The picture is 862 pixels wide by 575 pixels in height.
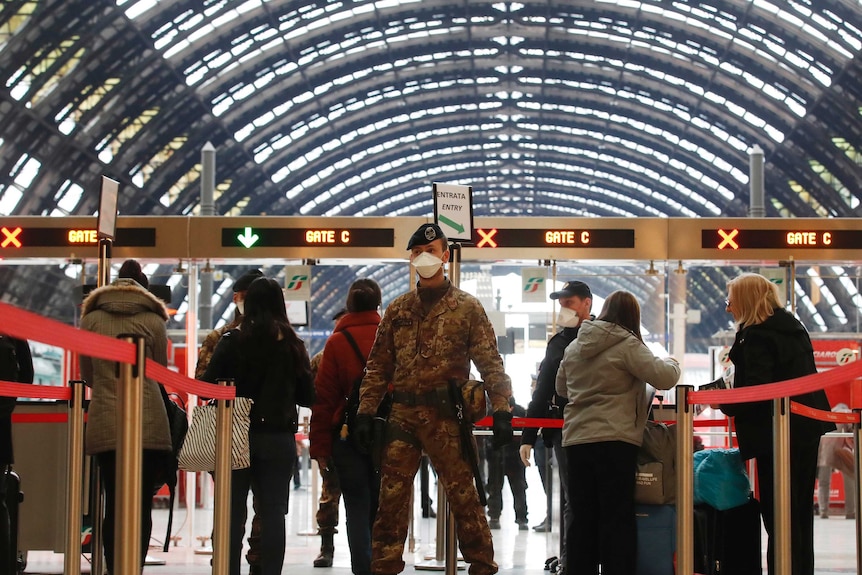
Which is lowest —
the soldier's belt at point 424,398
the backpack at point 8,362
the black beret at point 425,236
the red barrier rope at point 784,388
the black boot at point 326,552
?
the black boot at point 326,552

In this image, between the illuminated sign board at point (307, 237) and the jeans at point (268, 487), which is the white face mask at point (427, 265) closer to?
the jeans at point (268, 487)

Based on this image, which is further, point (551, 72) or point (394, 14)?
point (551, 72)

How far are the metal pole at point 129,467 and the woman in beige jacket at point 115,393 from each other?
5.06 ft

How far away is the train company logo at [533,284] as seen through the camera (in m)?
12.7

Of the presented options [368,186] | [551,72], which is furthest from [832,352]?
[368,186]

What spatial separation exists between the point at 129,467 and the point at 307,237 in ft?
25.7

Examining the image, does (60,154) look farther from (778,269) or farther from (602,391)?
(602,391)

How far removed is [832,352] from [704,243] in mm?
5239

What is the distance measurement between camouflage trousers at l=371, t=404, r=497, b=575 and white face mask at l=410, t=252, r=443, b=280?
67 centimetres

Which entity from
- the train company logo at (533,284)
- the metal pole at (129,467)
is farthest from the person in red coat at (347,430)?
the train company logo at (533,284)

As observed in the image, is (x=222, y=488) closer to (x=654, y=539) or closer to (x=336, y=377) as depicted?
(x=336, y=377)

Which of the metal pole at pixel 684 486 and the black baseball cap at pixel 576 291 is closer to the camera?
the metal pole at pixel 684 486

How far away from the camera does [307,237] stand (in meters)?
12.1

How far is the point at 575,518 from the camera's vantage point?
6.52 metres
